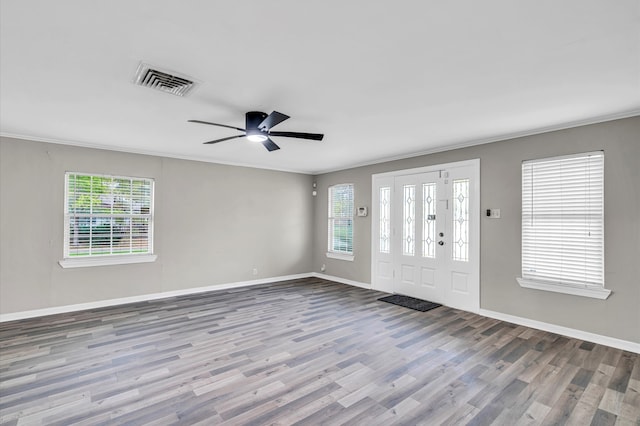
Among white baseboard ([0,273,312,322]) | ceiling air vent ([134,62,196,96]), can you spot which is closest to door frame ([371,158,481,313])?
white baseboard ([0,273,312,322])

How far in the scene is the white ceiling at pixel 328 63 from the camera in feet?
5.80

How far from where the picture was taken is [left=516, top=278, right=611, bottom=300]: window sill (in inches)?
140

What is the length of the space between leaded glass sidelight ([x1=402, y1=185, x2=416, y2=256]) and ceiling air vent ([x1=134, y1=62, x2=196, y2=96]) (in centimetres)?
403

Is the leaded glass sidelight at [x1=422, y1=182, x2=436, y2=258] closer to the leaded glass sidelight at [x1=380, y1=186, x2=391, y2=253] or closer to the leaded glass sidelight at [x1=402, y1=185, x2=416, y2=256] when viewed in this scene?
the leaded glass sidelight at [x1=402, y1=185, x2=416, y2=256]

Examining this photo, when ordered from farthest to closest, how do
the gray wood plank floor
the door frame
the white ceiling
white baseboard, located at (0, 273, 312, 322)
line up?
1. the door frame
2. white baseboard, located at (0, 273, 312, 322)
3. the gray wood plank floor
4. the white ceiling

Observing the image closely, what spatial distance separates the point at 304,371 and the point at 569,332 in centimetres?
327

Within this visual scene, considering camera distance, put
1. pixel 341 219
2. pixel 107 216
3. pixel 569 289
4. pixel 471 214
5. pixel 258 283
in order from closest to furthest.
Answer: pixel 569 289 → pixel 471 214 → pixel 107 216 → pixel 258 283 → pixel 341 219

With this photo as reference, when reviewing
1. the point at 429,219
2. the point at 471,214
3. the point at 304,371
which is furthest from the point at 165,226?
the point at 471,214

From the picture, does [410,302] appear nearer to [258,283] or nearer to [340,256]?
[340,256]

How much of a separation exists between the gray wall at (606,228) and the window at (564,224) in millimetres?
79

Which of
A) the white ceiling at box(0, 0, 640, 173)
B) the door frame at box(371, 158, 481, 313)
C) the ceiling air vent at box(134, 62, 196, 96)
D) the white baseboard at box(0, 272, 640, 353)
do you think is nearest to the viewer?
the white ceiling at box(0, 0, 640, 173)

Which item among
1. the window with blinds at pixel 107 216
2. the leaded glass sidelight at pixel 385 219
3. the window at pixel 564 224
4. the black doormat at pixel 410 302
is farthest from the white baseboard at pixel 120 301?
the window at pixel 564 224

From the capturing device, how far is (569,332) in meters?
3.81

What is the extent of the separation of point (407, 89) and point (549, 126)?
231 cm
